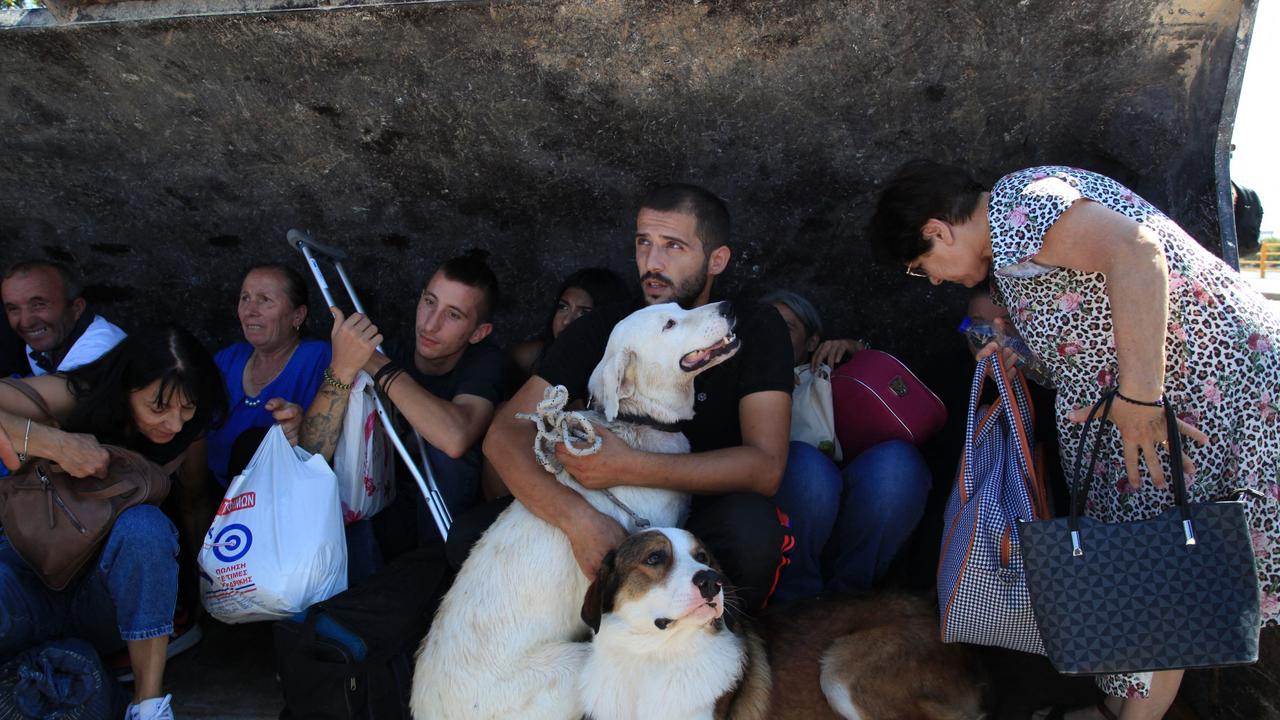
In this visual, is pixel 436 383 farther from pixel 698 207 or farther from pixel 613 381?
pixel 698 207

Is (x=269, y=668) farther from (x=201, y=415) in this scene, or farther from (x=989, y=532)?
(x=989, y=532)

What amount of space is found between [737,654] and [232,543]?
7.06 feet

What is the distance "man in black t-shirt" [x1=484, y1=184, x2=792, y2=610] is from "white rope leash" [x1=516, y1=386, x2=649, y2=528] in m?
0.04

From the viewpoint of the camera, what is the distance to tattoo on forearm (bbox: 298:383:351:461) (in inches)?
159

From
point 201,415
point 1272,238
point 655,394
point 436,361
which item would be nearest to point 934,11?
point 655,394

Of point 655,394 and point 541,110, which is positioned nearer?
point 655,394

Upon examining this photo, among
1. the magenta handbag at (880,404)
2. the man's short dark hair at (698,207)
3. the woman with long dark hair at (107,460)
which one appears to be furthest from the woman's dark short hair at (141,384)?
the magenta handbag at (880,404)

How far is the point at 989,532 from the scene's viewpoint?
322cm

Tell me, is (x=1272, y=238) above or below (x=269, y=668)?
below

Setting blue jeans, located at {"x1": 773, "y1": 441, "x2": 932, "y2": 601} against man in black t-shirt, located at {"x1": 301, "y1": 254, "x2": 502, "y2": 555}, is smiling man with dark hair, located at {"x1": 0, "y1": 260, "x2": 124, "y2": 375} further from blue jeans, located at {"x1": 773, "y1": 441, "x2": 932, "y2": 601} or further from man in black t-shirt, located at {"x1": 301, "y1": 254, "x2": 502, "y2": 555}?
blue jeans, located at {"x1": 773, "y1": 441, "x2": 932, "y2": 601}

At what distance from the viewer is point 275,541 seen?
145 inches

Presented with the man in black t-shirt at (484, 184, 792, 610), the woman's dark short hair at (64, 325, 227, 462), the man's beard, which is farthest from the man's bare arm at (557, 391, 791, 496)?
the woman's dark short hair at (64, 325, 227, 462)

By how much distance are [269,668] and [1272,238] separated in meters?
32.2

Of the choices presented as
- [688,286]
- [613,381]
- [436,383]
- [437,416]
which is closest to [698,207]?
[688,286]
